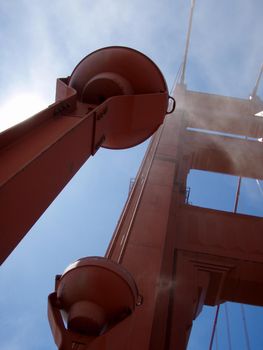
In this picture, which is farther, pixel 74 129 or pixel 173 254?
pixel 173 254

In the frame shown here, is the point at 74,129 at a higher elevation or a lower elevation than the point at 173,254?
higher

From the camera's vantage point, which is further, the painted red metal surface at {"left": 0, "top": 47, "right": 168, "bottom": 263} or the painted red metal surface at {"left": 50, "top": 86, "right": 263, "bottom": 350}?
the painted red metal surface at {"left": 50, "top": 86, "right": 263, "bottom": 350}

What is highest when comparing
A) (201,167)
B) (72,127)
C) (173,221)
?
(72,127)

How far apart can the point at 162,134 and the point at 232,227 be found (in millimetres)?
2658

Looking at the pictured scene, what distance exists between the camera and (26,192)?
1.62 m

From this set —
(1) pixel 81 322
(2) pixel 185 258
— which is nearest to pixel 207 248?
(2) pixel 185 258

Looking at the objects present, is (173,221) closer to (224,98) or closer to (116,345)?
(116,345)

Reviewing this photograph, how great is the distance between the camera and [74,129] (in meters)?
2.14

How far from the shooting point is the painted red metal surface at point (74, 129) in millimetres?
1580

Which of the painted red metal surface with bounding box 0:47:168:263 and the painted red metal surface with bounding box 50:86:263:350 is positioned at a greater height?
the painted red metal surface with bounding box 0:47:168:263

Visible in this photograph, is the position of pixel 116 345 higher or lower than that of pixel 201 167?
higher

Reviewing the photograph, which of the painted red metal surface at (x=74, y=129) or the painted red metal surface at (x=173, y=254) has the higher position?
the painted red metal surface at (x=74, y=129)

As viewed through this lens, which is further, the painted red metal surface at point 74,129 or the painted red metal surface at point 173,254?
the painted red metal surface at point 173,254

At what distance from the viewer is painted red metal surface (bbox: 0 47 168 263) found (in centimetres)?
158
